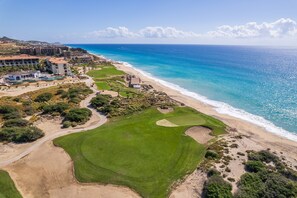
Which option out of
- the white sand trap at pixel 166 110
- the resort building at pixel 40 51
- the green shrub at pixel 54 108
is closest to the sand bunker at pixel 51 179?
the green shrub at pixel 54 108

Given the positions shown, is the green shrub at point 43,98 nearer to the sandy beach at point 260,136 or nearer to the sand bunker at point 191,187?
the sandy beach at point 260,136

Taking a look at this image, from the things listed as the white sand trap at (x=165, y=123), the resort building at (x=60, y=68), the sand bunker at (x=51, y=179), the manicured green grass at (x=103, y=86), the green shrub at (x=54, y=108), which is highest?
the resort building at (x=60, y=68)

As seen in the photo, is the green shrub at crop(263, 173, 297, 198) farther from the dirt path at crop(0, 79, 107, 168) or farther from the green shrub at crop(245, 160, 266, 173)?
the dirt path at crop(0, 79, 107, 168)

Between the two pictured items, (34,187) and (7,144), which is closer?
(34,187)

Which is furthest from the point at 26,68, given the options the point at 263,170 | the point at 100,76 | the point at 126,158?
the point at 263,170

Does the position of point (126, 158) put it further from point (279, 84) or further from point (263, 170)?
point (279, 84)

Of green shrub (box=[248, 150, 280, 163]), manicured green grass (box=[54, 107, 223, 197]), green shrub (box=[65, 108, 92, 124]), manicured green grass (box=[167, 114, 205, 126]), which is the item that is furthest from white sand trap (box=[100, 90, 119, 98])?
green shrub (box=[248, 150, 280, 163])
